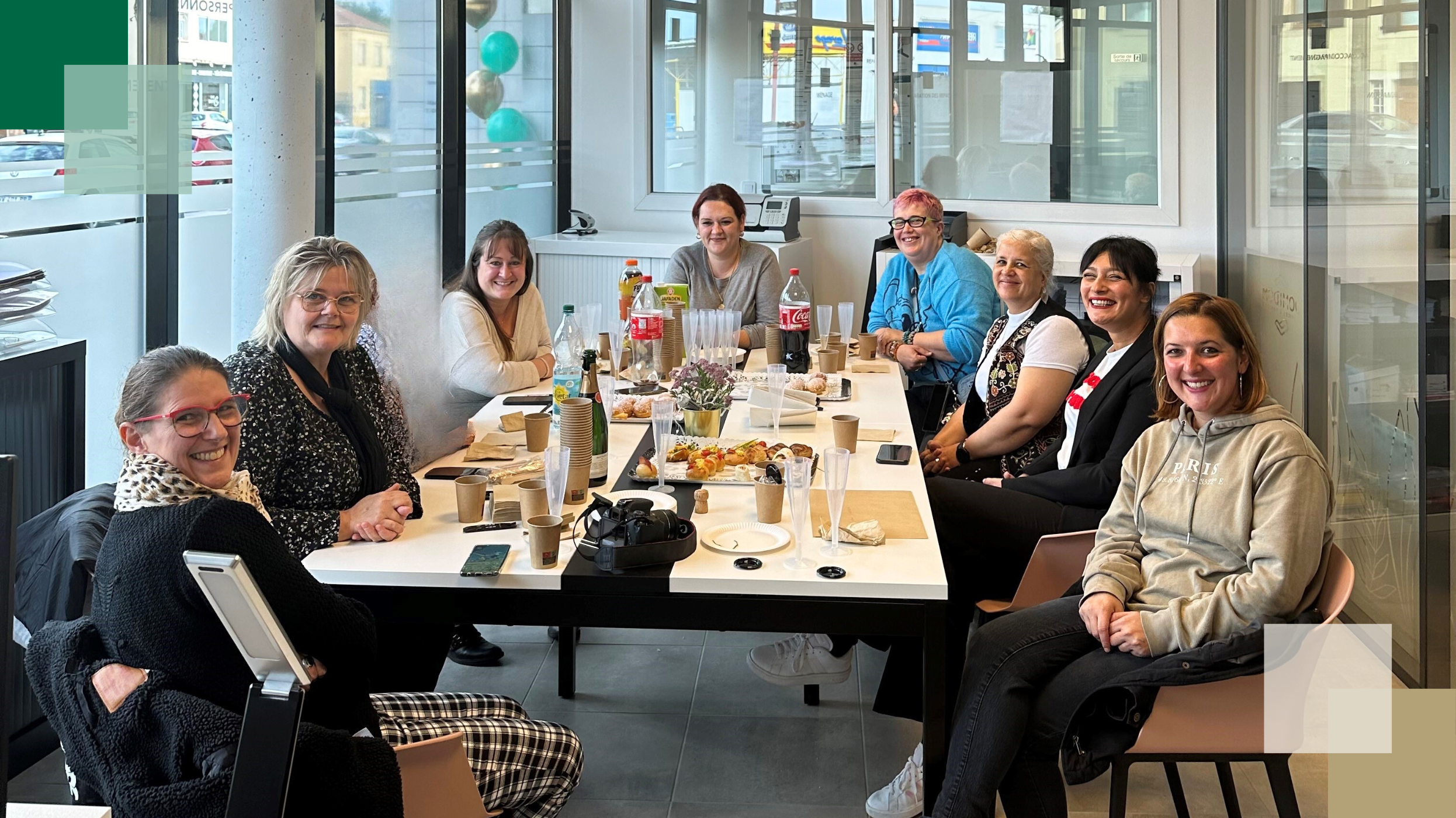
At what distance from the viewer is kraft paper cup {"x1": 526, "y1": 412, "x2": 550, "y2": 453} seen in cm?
308

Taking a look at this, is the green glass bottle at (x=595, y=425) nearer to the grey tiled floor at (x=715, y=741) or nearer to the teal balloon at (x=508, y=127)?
the grey tiled floor at (x=715, y=741)

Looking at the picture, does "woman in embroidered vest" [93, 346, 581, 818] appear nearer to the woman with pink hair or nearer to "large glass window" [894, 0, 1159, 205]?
the woman with pink hair

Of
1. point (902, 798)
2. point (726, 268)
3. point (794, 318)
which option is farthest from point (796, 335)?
point (902, 798)

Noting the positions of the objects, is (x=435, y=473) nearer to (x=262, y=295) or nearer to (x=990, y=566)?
(x=262, y=295)

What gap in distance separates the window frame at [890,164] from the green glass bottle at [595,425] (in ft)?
12.4

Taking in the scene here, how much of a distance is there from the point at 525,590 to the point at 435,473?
0.80 meters

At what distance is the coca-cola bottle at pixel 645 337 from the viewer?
3.97m

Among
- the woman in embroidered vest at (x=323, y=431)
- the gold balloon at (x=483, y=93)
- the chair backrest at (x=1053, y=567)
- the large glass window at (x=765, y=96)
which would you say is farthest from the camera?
the large glass window at (x=765, y=96)

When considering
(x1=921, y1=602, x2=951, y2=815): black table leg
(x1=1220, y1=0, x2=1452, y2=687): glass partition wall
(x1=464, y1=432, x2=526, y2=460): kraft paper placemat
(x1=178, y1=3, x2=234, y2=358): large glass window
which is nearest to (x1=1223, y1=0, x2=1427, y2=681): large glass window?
(x1=1220, y1=0, x2=1452, y2=687): glass partition wall

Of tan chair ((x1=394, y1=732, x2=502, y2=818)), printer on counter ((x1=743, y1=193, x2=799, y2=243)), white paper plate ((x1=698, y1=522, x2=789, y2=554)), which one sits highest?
printer on counter ((x1=743, y1=193, x2=799, y2=243))

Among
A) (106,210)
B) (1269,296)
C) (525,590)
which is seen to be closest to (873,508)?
(525,590)

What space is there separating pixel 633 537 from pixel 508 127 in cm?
417

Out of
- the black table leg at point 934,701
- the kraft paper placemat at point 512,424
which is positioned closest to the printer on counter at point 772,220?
the kraft paper placemat at point 512,424

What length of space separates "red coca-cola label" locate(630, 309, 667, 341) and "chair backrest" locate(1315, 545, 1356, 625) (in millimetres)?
2216
